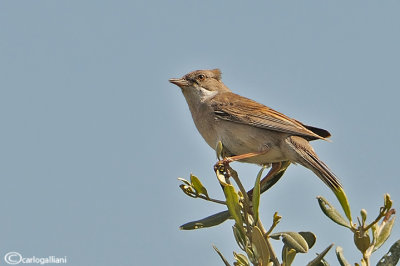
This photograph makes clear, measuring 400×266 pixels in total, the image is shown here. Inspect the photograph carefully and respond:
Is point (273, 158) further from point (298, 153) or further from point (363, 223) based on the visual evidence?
point (363, 223)

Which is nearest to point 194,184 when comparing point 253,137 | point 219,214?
point 219,214

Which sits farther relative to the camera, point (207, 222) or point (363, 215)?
point (207, 222)

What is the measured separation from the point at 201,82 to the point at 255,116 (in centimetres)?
117

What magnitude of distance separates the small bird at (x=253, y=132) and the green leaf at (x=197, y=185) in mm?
1858

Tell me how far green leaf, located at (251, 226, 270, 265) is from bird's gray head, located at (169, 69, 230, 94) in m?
4.13

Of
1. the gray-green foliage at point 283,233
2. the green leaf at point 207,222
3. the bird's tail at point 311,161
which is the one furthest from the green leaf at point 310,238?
the bird's tail at point 311,161

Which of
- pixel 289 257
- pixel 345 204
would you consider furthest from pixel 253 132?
pixel 289 257

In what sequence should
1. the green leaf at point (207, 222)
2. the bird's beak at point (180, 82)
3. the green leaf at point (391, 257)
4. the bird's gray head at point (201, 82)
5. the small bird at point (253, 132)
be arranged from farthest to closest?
the bird's gray head at point (201, 82), the bird's beak at point (180, 82), the small bird at point (253, 132), the green leaf at point (207, 222), the green leaf at point (391, 257)

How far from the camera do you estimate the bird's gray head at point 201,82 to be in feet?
23.1

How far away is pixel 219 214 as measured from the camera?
358 centimetres

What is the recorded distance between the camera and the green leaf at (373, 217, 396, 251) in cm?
292

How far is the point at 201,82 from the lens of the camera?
7199 millimetres

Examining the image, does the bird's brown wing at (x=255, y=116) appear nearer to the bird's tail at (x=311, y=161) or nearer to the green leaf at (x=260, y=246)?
the bird's tail at (x=311, y=161)

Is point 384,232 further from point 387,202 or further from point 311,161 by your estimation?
point 311,161
